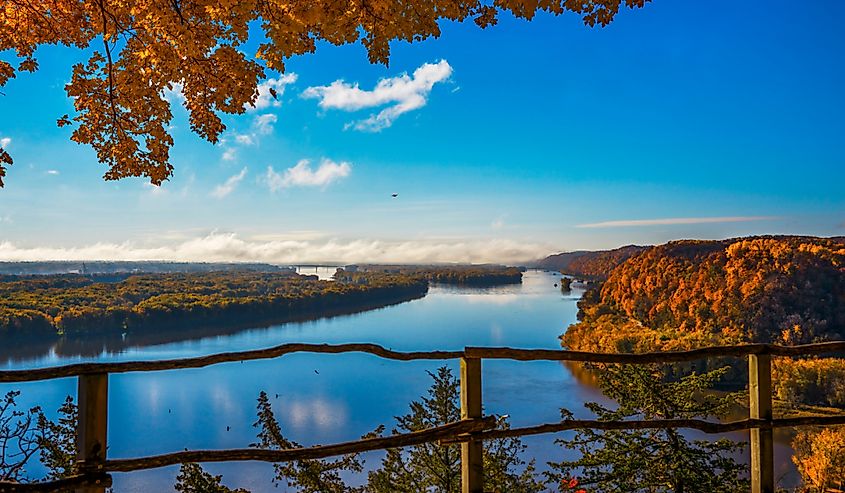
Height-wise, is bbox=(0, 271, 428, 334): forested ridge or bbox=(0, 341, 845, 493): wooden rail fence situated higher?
bbox=(0, 341, 845, 493): wooden rail fence

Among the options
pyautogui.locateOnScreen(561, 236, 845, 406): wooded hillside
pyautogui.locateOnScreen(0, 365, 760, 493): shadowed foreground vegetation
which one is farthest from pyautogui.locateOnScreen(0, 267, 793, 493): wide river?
pyautogui.locateOnScreen(0, 365, 760, 493): shadowed foreground vegetation

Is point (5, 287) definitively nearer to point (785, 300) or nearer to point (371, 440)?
point (371, 440)

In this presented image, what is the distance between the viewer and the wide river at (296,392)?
67.3 feet

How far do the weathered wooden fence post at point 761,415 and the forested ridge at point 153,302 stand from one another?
37.2 m

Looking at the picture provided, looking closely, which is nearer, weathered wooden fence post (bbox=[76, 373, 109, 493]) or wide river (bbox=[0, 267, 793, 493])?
weathered wooden fence post (bbox=[76, 373, 109, 493])

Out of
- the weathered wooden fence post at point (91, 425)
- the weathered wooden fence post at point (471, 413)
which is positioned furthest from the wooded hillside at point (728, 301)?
the weathered wooden fence post at point (91, 425)

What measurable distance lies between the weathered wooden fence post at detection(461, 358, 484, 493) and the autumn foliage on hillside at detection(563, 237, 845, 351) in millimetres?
32113

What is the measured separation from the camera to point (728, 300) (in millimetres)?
38750

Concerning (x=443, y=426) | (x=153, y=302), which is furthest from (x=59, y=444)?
(x=153, y=302)

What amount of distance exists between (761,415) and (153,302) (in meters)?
44.3

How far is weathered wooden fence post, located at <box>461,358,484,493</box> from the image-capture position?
2.02 metres

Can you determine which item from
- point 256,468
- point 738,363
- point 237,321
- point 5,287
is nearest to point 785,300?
point 738,363

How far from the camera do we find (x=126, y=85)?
11.2ft

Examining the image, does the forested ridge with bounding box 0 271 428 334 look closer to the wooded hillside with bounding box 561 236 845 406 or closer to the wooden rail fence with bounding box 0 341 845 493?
the wooded hillside with bounding box 561 236 845 406
